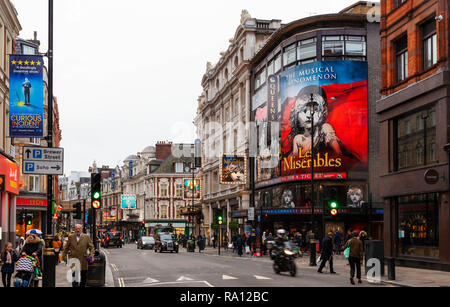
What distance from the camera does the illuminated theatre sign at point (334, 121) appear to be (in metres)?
45.3

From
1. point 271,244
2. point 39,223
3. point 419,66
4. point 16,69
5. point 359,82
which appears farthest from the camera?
point 39,223

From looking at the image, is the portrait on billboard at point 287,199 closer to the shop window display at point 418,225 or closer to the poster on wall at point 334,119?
the poster on wall at point 334,119

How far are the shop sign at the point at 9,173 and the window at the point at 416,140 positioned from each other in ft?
61.0

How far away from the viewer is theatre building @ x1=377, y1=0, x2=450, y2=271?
1025 inches

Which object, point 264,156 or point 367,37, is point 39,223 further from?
point 367,37

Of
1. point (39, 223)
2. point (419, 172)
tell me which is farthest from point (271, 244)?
point (39, 223)

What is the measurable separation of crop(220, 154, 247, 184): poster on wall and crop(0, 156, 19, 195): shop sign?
75.4ft

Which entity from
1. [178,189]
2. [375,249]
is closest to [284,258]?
[375,249]

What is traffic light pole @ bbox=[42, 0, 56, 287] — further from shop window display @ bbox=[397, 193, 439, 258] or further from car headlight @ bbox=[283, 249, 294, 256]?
shop window display @ bbox=[397, 193, 439, 258]

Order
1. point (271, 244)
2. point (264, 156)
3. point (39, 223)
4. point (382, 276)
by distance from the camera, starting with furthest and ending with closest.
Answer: point (39, 223) < point (264, 156) < point (271, 244) < point (382, 276)

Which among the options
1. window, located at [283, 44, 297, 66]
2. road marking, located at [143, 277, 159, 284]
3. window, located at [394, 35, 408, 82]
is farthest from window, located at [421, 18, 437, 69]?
window, located at [283, 44, 297, 66]

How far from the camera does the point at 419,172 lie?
27.7m

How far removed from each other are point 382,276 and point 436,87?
9073 mm

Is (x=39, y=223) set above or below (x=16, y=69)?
below
